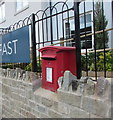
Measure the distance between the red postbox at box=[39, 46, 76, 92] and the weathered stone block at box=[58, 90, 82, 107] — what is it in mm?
230

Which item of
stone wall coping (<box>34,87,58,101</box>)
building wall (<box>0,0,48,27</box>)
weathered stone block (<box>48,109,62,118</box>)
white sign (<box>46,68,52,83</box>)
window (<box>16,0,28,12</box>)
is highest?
window (<box>16,0,28,12</box>)

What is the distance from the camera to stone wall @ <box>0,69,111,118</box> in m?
1.46

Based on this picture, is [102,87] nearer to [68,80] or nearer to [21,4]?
[68,80]

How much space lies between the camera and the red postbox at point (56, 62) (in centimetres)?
197

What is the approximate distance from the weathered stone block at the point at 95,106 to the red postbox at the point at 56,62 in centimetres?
56

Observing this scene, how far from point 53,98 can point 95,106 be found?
65 cm

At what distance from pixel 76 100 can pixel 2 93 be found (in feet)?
7.53

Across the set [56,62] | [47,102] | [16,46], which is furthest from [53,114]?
[16,46]

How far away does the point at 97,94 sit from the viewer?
1.48 m

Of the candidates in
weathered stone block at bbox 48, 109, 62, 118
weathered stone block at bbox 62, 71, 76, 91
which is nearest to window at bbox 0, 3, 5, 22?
weathered stone block at bbox 48, 109, 62, 118

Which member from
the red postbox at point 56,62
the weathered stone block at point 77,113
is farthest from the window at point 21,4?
the weathered stone block at point 77,113

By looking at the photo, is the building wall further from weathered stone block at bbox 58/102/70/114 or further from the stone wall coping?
weathered stone block at bbox 58/102/70/114

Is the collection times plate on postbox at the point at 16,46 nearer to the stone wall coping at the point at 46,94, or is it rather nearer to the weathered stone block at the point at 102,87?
the stone wall coping at the point at 46,94

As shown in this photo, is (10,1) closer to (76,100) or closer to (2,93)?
(2,93)
